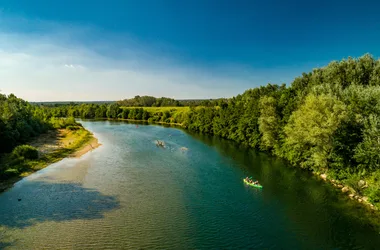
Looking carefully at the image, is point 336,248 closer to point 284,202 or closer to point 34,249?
point 284,202

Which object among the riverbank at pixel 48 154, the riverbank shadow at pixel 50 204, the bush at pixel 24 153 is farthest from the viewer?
the bush at pixel 24 153

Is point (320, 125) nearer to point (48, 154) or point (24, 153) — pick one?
point (24, 153)

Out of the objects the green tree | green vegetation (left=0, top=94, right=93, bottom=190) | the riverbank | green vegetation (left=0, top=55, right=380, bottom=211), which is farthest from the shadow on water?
green vegetation (left=0, top=94, right=93, bottom=190)

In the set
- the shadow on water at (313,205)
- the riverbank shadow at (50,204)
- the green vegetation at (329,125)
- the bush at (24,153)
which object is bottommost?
the riverbank shadow at (50,204)

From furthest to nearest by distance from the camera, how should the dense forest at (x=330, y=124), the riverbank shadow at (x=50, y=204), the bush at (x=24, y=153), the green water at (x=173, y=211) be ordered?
the bush at (x=24, y=153) → the dense forest at (x=330, y=124) → the riverbank shadow at (x=50, y=204) → the green water at (x=173, y=211)

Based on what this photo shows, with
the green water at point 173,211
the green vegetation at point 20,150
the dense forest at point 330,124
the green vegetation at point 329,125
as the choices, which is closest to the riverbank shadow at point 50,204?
the green water at point 173,211

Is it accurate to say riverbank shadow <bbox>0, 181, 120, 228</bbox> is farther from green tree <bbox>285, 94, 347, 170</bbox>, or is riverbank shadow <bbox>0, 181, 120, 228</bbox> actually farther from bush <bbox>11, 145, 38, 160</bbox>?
green tree <bbox>285, 94, 347, 170</bbox>

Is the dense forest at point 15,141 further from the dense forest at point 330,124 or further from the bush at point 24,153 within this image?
the dense forest at point 330,124
